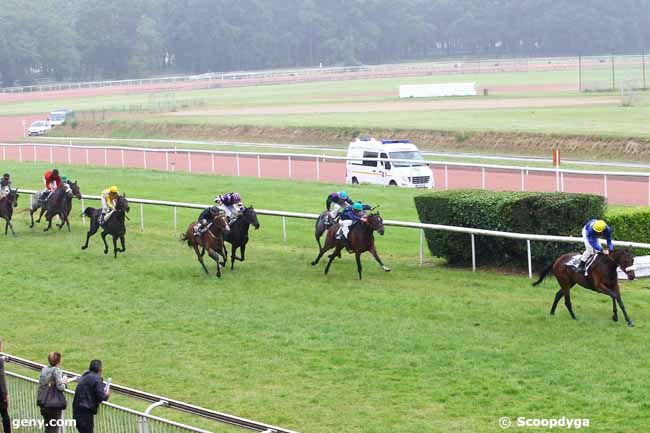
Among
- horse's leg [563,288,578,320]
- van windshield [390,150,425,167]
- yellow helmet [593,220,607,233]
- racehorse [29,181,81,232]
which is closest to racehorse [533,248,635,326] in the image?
horse's leg [563,288,578,320]

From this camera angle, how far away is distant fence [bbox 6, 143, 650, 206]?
23.1 m

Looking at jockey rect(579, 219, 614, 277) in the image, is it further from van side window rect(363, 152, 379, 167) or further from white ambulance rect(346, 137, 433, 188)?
van side window rect(363, 152, 379, 167)

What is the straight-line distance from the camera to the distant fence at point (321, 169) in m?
23.1

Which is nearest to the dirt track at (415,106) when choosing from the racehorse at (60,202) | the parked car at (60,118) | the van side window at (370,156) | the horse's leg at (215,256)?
the parked car at (60,118)

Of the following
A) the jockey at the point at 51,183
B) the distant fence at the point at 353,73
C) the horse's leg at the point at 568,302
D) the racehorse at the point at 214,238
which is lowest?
the horse's leg at the point at 568,302

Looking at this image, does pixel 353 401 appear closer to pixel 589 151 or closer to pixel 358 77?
pixel 589 151

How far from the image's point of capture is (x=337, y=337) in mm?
11945

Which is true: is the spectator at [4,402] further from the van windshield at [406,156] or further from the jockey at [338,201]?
the van windshield at [406,156]

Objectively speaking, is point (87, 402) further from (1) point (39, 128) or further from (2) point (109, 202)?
(1) point (39, 128)

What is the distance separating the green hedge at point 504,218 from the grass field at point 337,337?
416 mm

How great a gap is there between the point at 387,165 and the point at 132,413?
19.7 m

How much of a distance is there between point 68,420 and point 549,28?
110 m

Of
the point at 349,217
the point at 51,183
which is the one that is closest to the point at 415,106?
the point at 51,183

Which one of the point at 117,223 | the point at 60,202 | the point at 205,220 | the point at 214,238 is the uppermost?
the point at 60,202
